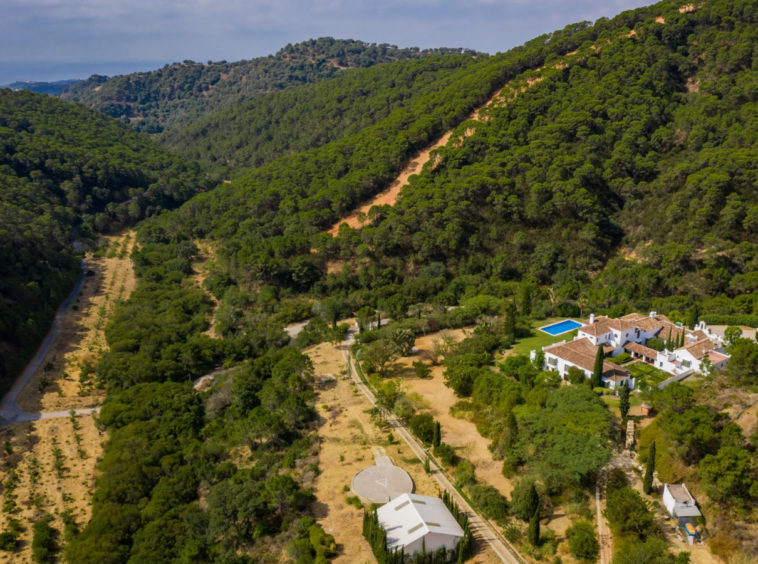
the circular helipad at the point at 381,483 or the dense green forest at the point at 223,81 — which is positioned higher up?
the dense green forest at the point at 223,81

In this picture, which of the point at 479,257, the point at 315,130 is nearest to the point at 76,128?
the point at 315,130

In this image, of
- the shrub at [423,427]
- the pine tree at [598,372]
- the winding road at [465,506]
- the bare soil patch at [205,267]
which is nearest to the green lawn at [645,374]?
the pine tree at [598,372]

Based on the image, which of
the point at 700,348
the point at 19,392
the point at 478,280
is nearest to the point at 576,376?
the point at 700,348

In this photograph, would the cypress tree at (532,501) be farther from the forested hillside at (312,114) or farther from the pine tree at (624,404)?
the forested hillside at (312,114)

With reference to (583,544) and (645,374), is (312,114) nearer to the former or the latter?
(645,374)

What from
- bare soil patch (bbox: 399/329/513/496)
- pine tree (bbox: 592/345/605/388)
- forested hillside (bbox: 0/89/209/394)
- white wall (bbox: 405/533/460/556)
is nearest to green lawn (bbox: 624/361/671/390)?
pine tree (bbox: 592/345/605/388)

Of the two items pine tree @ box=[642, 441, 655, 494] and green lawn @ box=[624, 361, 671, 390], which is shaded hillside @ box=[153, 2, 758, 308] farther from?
pine tree @ box=[642, 441, 655, 494]
